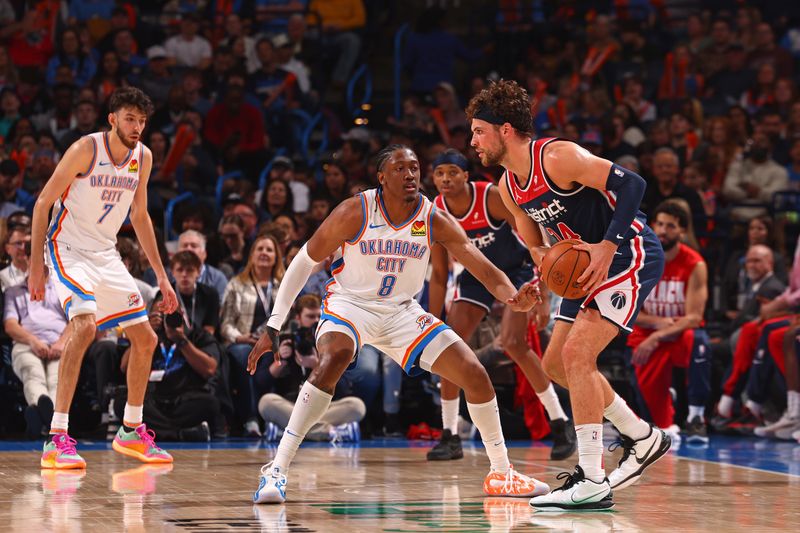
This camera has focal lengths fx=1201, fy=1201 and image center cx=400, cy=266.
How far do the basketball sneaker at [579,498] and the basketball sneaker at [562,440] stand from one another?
2305 mm

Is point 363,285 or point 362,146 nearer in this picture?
point 363,285

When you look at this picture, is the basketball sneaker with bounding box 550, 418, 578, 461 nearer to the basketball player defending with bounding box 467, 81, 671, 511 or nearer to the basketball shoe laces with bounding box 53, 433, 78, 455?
the basketball player defending with bounding box 467, 81, 671, 511

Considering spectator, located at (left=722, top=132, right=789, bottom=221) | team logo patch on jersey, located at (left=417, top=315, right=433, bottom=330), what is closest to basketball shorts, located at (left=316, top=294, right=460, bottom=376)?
team logo patch on jersey, located at (left=417, top=315, right=433, bottom=330)

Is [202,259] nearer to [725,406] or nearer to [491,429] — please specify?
[491,429]

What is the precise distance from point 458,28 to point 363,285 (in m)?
11.1

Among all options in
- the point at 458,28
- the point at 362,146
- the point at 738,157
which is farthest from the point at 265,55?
the point at 738,157

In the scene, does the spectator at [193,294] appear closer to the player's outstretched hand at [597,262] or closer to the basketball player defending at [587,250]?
the basketball player defending at [587,250]

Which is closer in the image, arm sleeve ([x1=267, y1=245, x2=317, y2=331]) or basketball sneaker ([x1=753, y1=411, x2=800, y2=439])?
arm sleeve ([x1=267, y1=245, x2=317, y2=331])

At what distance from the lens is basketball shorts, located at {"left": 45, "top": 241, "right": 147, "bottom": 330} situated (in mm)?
7145

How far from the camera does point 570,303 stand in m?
6.19

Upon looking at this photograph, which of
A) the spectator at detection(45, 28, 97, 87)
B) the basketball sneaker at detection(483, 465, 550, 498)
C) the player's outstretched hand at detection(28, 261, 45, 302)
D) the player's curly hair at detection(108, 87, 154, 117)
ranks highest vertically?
the spectator at detection(45, 28, 97, 87)

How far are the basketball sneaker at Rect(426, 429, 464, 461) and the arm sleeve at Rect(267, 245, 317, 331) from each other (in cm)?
235

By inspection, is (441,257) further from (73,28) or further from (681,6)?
(681,6)

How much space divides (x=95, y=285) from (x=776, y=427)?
559 cm
